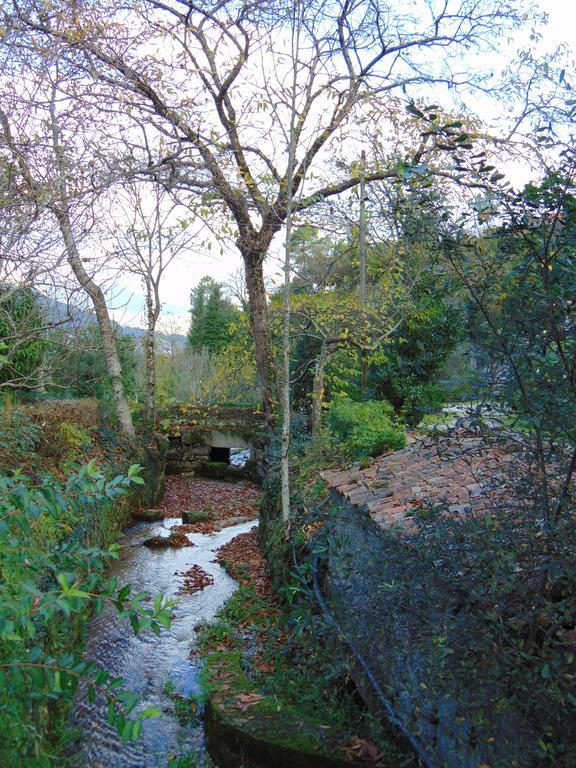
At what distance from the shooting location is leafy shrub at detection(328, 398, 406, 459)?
27.9 ft

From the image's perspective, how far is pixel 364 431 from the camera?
8680 mm

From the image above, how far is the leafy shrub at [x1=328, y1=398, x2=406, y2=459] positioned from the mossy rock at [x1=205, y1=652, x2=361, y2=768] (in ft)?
12.7

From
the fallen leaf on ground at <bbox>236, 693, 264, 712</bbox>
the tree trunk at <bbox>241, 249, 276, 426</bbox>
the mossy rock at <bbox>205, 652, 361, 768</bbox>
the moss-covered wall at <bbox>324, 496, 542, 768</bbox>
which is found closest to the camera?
the moss-covered wall at <bbox>324, 496, 542, 768</bbox>

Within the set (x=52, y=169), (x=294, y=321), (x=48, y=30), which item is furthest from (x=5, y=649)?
(x=294, y=321)

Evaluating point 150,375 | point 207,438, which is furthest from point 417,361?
point 207,438

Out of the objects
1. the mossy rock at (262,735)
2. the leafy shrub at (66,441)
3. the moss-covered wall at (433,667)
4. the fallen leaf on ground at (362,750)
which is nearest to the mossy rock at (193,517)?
the leafy shrub at (66,441)

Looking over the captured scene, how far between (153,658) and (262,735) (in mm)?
Result: 2268

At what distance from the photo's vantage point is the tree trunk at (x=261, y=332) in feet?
38.7

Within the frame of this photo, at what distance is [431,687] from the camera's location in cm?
318

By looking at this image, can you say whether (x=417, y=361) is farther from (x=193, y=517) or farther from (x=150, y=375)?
(x=150, y=375)

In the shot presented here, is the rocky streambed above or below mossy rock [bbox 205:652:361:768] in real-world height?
below

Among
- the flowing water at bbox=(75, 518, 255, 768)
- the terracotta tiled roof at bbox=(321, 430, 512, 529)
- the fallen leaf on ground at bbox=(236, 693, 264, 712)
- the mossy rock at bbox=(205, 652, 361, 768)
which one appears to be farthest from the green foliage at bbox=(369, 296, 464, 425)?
the mossy rock at bbox=(205, 652, 361, 768)

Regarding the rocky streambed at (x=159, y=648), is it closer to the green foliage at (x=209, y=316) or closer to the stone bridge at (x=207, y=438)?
the stone bridge at (x=207, y=438)

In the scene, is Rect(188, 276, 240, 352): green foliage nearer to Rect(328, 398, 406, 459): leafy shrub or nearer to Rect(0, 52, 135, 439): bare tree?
Rect(328, 398, 406, 459): leafy shrub
